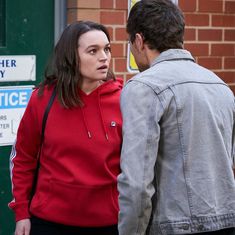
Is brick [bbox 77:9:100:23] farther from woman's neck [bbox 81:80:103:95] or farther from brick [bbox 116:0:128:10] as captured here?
woman's neck [bbox 81:80:103:95]

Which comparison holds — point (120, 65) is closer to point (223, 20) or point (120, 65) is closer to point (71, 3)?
point (71, 3)

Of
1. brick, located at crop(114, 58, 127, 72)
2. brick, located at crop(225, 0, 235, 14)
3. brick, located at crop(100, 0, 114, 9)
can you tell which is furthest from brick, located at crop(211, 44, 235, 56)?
brick, located at crop(100, 0, 114, 9)

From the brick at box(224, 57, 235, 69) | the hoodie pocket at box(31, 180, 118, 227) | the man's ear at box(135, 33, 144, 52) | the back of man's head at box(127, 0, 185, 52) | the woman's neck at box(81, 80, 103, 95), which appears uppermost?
the back of man's head at box(127, 0, 185, 52)

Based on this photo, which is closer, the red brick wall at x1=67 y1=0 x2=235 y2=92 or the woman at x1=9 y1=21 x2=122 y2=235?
the woman at x1=9 y1=21 x2=122 y2=235

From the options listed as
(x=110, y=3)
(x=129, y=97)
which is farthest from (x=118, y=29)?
(x=129, y=97)

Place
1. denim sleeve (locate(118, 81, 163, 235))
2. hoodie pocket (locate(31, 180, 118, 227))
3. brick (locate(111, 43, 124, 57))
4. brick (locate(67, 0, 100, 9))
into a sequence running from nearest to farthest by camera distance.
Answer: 1. denim sleeve (locate(118, 81, 163, 235))
2. hoodie pocket (locate(31, 180, 118, 227))
3. brick (locate(67, 0, 100, 9))
4. brick (locate(111, 43, 124, 57))

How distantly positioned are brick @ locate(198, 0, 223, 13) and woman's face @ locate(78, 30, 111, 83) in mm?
1940

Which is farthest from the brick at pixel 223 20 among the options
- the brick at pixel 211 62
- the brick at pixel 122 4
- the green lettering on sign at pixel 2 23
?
the green lettering on sign at pixel 2 23

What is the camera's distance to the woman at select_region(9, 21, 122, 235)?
11.5ft

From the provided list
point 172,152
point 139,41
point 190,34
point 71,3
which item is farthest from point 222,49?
point 172,152

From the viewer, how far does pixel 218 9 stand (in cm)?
551

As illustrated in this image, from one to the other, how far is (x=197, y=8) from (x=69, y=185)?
2.38m

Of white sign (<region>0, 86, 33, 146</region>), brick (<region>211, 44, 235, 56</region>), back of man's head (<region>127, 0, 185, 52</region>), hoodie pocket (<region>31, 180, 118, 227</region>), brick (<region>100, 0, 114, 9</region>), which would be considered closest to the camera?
back of man's head (<region>127, 0, 185, 52</region>)

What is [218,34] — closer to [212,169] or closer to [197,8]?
[197,8]
